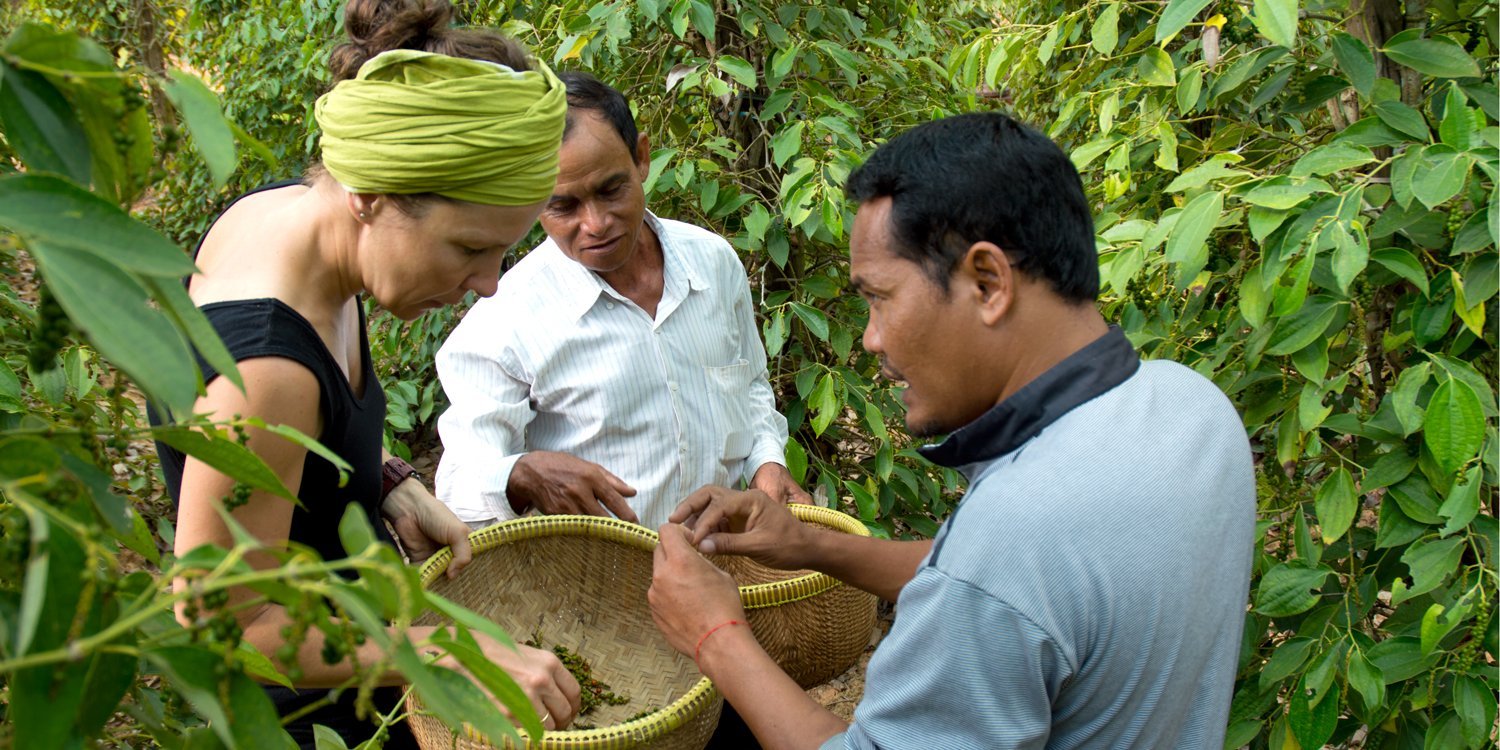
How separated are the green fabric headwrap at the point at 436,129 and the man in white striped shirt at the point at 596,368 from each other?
60 cm

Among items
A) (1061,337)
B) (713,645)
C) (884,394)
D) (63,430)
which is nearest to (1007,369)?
(1061,337)

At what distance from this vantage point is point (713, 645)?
1.52 meters

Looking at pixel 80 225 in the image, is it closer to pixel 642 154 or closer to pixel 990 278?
pixel 990 278

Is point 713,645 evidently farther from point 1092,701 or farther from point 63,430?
point 63,430

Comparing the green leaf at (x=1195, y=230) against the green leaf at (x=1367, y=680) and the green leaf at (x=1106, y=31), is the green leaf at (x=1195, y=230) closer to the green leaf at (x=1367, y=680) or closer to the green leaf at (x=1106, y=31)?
the green leaf at (x=1106, y=31)

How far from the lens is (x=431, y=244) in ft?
5.02

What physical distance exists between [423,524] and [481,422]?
1.07 feet

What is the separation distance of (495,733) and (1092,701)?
70 cm

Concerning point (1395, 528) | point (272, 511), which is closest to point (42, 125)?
point (272, 511)

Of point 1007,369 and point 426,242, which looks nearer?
point 1007,369

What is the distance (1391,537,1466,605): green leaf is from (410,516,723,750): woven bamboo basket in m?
1.10

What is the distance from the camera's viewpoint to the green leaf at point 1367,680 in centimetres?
176

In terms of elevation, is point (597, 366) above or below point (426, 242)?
below

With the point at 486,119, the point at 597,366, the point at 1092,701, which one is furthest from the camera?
the point at 597,366
